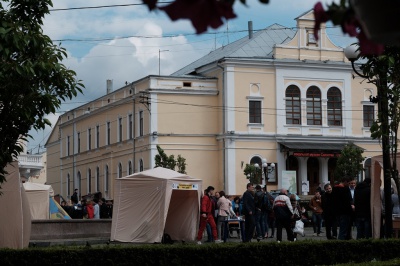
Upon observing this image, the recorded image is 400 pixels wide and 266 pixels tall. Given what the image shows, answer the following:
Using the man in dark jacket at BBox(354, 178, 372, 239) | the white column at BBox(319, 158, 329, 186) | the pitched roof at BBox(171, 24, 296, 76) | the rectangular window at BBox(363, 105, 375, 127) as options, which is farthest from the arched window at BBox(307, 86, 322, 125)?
the man in dark jacket at BBox(354, 178, 372, 239)

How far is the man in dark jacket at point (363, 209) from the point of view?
21688 millimetres

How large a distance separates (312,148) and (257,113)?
4849 mm

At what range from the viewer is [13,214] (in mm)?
20250

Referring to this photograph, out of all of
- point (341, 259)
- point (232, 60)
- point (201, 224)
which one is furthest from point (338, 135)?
point (341, 259)

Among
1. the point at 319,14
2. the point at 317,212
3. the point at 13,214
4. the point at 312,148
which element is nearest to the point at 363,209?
the point at 13,214

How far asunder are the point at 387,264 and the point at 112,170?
6217cm

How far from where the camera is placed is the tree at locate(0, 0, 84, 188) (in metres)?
12.7

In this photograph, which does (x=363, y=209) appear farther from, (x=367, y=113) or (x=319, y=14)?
(x=367, y=113)

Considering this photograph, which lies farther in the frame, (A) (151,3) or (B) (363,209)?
(B) (363,209)

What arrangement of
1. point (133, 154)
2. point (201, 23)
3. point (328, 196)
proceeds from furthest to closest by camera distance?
point (133, 154)
point (328, 196)
point (201, 23)

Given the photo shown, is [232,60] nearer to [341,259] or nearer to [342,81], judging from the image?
[342,81]

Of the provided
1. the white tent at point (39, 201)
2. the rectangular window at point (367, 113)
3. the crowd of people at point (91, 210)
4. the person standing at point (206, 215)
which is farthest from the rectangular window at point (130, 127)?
the person standing at point (206, 215)

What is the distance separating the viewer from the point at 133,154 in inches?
2721

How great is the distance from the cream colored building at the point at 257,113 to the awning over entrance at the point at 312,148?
7 centimetres
